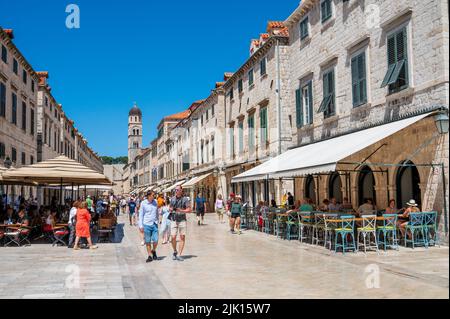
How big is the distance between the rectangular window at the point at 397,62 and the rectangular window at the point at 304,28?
6415 millimetres

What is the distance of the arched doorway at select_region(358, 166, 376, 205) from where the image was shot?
50.5 feet

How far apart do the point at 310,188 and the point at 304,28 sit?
684 cm

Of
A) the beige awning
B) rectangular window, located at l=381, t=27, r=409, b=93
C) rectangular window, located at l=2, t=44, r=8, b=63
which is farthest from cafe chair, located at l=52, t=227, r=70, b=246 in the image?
rectangular window, located at l=2, t=44, r=8, b=63

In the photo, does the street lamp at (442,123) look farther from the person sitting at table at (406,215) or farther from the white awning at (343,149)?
the person sitting at table at (406,215)

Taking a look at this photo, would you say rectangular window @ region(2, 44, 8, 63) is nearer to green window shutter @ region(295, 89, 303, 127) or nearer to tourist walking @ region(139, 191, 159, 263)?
green window shutter @ region(295, 89, 303, 127)

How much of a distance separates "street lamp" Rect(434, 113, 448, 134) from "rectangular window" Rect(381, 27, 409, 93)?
5.83 ft

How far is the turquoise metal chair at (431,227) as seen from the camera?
11.8 m

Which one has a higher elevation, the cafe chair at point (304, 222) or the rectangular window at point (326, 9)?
the rectangular window at point (326, 9)

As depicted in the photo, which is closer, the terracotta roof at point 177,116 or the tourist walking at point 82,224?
the tourist walking at point 82,224

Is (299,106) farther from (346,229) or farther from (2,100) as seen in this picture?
(2,100)

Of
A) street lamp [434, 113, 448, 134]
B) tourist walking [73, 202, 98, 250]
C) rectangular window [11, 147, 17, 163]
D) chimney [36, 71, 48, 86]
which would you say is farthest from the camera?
chimney [36, 71, 48, 86]

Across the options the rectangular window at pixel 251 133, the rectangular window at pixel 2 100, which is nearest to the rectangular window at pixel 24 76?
the rectangular window at pixel 2 100

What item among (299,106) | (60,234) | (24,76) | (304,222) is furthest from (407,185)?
(24,76)
